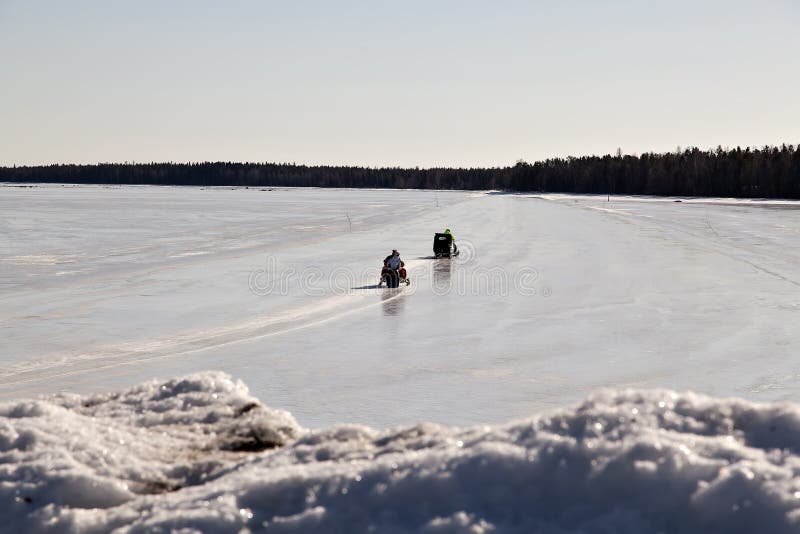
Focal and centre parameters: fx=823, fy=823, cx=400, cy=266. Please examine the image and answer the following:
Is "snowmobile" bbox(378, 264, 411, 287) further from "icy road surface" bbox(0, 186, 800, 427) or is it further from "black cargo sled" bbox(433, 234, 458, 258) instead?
"black cargo sled" bbox(433, 234, 458, 258)

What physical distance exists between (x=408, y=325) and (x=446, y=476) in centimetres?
1188

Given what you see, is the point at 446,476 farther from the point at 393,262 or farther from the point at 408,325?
the point at 393,262

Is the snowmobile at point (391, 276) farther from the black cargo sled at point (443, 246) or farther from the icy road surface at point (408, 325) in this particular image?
the black cargo sled at point (443, 246)

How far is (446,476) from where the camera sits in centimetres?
352

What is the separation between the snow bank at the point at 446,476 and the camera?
3.23 metres

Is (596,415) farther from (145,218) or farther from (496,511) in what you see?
(145,218)

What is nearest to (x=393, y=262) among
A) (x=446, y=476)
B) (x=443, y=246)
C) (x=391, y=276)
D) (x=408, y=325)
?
(x=391, y=276)

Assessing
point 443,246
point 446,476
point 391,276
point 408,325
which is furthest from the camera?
point 443,246

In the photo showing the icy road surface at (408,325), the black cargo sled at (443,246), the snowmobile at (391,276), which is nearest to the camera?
the icy road surface at (408,325)

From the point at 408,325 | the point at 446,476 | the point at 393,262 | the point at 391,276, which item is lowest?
the point at 408,325

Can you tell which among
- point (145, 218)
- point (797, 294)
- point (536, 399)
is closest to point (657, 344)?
point (536, 399)

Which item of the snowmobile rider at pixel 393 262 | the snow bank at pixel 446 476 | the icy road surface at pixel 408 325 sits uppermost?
the snow bank at pixel 446 476

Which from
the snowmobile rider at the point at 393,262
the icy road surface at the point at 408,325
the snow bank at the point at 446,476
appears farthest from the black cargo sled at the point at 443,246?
the snow bank at the point at 446,476

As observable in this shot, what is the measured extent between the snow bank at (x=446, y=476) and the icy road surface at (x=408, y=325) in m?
4.04
